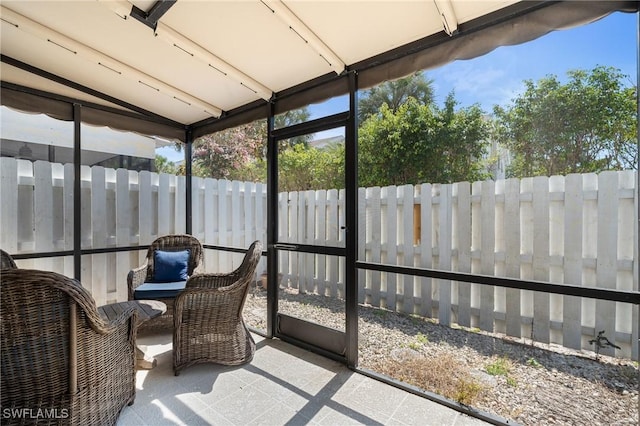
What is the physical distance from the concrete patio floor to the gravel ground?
281 mm

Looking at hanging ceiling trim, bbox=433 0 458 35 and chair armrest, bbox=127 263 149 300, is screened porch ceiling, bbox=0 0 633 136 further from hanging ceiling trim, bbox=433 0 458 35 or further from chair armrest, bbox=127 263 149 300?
A: chair armrest, bbox=127 263 149 300

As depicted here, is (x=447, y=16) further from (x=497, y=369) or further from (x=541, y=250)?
(x=497, y=369)

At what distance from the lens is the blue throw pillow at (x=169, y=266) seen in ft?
10.5

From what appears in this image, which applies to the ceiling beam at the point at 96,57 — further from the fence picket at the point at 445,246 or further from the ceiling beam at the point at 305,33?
the fence picket at the point at 445,246

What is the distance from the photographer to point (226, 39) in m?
2.14

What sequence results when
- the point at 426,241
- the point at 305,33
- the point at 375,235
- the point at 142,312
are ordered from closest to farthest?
the point at 305,33
the point at 142,312
the point at 426,241
the point at 375,235

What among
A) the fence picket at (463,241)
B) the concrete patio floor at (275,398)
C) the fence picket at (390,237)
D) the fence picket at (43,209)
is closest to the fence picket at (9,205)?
the fence picket at (43,209)

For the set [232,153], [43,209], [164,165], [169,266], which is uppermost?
[232,153]

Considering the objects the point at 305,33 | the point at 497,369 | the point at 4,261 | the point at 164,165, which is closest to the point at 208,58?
the point at 305,33

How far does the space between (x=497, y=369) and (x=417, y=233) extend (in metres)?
1.36

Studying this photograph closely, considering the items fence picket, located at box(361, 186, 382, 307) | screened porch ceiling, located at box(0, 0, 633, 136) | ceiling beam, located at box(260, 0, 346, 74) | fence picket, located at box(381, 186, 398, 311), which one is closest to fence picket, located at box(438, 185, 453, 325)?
fence picket, located at box(381, 186, 398, 311)

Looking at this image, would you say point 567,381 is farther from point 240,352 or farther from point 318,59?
point 318,59

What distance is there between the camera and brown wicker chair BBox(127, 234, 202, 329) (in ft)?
9.44

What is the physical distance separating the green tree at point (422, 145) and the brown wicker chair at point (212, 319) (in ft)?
7.47
